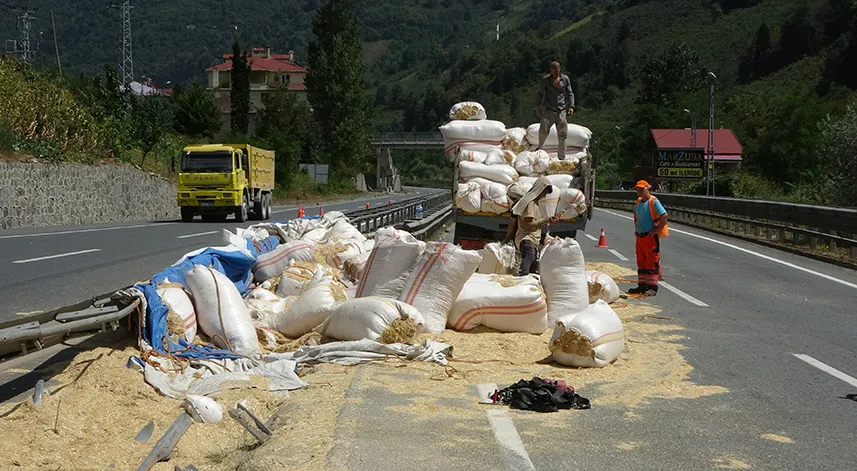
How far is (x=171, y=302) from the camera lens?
882 centimetres

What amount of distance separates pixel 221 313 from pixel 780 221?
67.6ft

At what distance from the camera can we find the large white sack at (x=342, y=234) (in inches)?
594

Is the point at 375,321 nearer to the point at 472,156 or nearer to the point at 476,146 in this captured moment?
the point at 472,156

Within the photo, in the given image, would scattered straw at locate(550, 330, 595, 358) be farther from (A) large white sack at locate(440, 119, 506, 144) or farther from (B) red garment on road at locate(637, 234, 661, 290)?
(A) large white sack at locate(440, 119, 506, 144)

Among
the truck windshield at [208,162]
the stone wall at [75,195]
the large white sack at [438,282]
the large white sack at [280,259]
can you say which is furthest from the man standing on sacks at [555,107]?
the truck windshield at [208,162]

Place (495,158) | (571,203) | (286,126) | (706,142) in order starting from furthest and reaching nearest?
1. (706,142)
2. (286,126)
3. (495,158)
4. (571,203)

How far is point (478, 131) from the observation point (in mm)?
18359

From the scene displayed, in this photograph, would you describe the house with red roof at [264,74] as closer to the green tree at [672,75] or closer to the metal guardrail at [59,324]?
the green tree at [672,75]

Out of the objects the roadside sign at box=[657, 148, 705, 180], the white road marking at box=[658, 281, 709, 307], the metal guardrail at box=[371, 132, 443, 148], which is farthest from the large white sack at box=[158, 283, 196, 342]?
the metal guardrail at box=[371, 132, 443, 148]

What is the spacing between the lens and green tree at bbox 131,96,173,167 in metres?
44.4

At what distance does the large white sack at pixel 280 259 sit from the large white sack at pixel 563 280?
11.2ft

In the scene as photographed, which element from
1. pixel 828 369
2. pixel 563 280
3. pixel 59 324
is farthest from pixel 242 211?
pixel 59 324

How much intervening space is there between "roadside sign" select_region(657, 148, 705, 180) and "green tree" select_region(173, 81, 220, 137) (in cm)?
3157

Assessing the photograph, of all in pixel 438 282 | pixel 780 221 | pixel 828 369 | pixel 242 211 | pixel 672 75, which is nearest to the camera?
pixel 828 369
